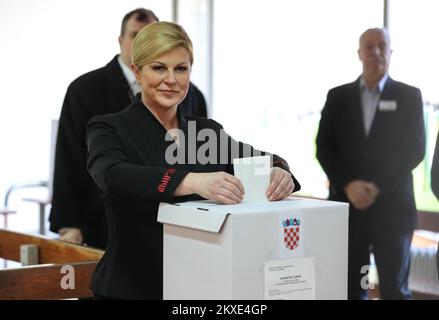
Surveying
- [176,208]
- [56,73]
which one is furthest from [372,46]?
[176,208]

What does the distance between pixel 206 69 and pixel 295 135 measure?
1.22 metres

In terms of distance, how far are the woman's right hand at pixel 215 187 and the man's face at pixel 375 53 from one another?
2940 millimetres

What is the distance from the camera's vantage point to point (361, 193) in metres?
4.10

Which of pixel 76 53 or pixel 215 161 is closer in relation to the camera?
pixel 215 161

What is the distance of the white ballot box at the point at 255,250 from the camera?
4.11 feet

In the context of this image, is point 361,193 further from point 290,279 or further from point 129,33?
point 290,279

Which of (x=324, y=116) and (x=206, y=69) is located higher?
(x=206, y=69)

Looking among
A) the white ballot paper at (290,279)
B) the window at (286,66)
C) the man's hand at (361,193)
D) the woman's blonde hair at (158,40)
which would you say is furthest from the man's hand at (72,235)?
the window at (286,66)

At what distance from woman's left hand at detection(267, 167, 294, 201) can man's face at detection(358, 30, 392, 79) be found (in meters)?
2.77

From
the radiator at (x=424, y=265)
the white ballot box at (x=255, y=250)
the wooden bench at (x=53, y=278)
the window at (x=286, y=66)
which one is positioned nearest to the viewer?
the white ballot box at (x=255, y=250)

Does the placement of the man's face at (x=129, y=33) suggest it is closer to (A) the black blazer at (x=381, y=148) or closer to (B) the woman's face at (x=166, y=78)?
(B) the woman's face at (x=166, y=78)

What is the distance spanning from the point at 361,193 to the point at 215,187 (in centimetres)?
287
